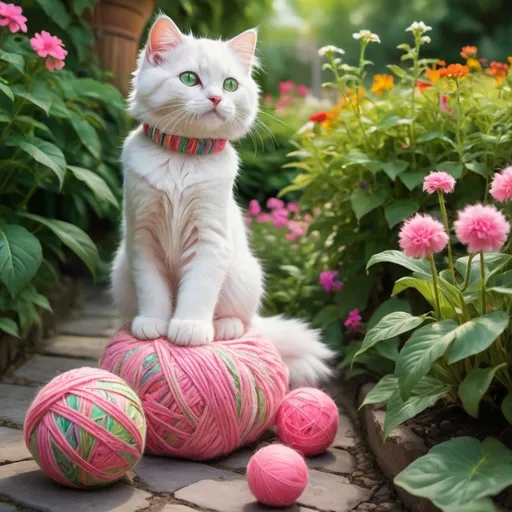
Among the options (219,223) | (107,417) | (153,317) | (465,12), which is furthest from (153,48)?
(465,12)

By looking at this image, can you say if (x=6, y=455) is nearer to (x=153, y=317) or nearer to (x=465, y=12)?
(x=153, y=317)

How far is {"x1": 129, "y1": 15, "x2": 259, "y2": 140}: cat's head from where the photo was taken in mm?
1947

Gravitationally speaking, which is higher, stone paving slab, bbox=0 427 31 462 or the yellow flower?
the yellow flower

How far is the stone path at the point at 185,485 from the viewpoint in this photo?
1.65 m

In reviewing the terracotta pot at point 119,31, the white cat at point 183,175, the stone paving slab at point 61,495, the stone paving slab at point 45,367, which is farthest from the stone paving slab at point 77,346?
the terracotta pot at point 119,31

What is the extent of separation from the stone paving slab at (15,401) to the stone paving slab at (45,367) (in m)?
0.11

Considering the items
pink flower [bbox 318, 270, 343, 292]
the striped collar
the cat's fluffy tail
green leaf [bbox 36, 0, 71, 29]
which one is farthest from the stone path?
green leaf [bbox 36, 0, 71, 29]

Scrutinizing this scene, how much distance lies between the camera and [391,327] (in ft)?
5.92

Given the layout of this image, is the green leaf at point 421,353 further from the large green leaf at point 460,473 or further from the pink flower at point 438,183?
the pink flower at point 438,183

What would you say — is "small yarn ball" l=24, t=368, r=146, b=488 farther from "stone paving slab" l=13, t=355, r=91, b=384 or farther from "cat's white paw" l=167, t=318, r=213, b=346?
"stone paving slab" l=13, t=355, r=91, b=384

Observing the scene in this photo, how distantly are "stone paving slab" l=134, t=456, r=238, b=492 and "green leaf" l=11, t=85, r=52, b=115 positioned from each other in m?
1.26

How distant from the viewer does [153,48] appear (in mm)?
2008

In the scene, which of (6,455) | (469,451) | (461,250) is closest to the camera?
(469,451)

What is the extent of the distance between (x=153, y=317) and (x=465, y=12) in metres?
10.7
